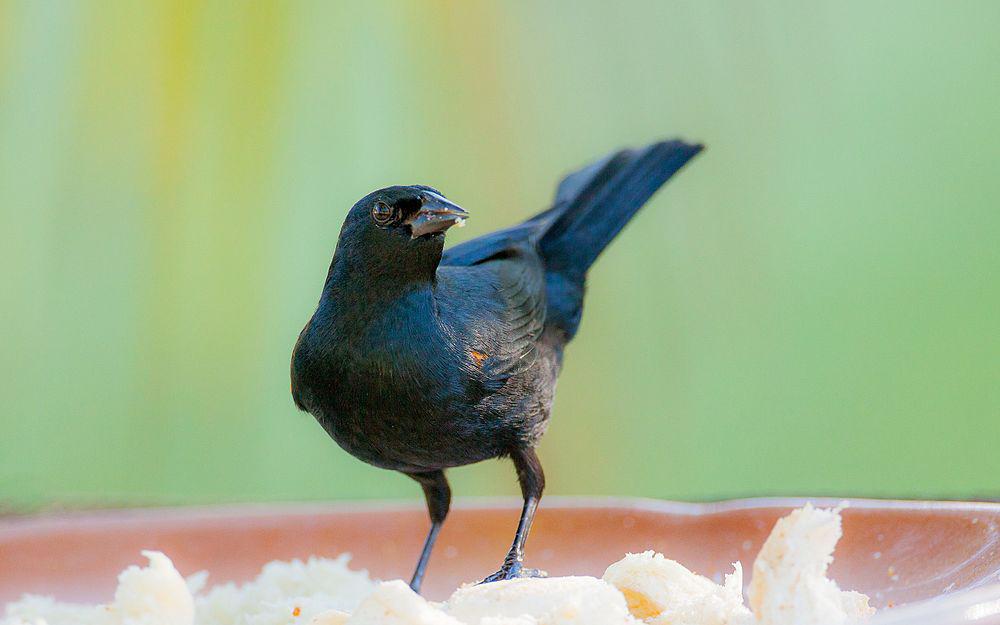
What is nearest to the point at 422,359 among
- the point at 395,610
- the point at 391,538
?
the point at 391,538

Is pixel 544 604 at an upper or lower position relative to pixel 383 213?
lower

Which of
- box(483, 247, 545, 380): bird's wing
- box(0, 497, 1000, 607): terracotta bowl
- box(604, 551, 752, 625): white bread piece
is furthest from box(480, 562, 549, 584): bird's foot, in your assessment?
box(604, 551, 752, 625): white bread piece

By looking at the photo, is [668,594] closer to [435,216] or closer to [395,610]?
[395,610]

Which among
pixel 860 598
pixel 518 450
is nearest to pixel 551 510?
pixel 518 450

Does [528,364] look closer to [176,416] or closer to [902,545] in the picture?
[902,545]

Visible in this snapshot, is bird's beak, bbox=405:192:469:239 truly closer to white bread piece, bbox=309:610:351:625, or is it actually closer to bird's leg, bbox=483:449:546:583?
bird's leg, bbox=483:449:546:583

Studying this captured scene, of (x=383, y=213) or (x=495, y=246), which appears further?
(x=495, y=246)
